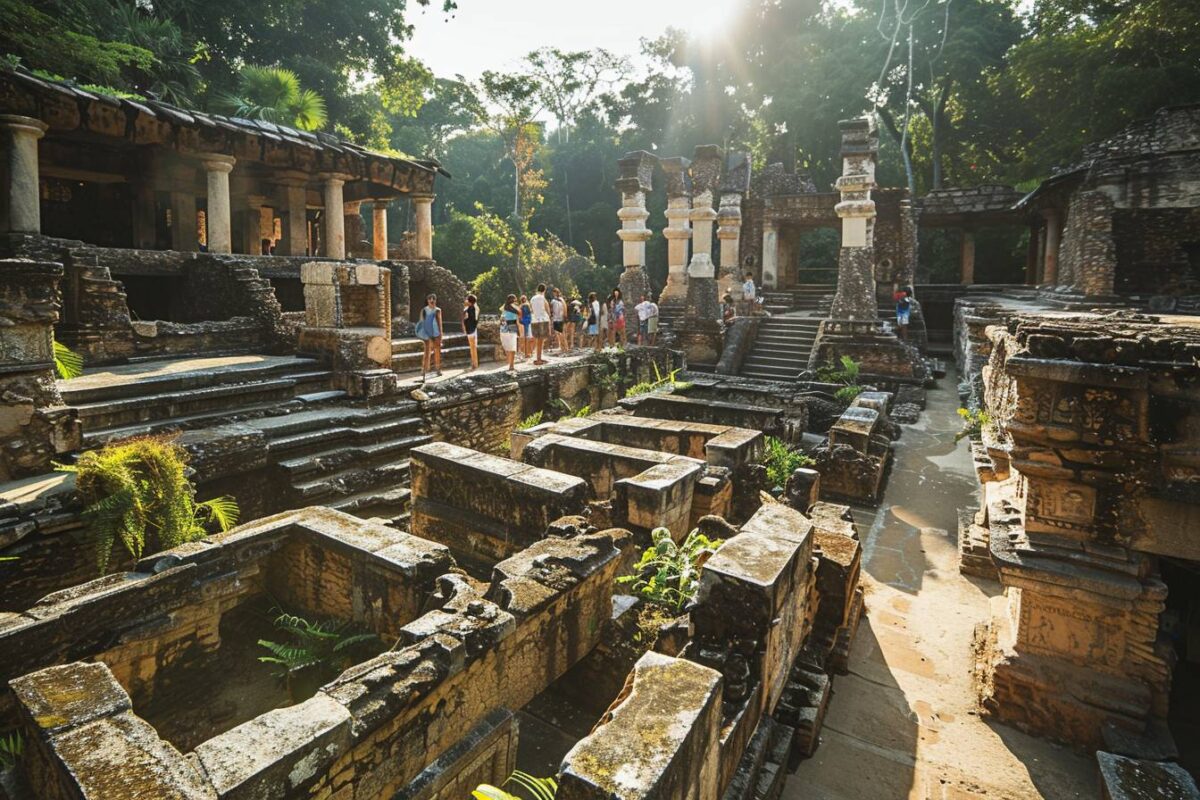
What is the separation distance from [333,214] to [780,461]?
44.4 feet

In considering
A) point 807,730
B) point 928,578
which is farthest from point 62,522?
point 928,578

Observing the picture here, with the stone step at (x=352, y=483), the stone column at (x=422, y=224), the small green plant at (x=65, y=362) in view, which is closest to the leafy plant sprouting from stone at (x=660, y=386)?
the stone step at (x=352, y=483)

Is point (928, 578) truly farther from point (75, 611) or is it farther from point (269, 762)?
point (75, 611)

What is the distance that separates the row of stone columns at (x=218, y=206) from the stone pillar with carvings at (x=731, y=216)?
8.15m

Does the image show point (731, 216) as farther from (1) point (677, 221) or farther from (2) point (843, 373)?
(2) point (843, 373)

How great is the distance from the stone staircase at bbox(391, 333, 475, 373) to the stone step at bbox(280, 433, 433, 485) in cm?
291

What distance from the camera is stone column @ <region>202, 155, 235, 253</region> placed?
43.9ft

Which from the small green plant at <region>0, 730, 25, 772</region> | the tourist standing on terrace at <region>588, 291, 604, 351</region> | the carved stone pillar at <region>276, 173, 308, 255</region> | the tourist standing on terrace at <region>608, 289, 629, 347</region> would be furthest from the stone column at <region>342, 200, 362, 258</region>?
the small green plant at <region>0, 730, 25, 772</region>

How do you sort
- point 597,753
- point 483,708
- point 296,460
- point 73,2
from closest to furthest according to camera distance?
point 597,753 → point 483,708 → point 296,460 → point 73,2

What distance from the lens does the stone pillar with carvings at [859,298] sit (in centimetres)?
1329

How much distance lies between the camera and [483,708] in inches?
128

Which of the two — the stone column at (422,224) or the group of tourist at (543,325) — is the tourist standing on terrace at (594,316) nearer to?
the group of tourist at (543,325)

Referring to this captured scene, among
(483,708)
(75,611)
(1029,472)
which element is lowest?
(483,708)

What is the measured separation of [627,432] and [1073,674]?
491 centimetres
